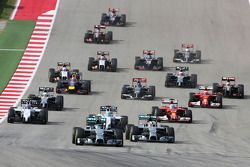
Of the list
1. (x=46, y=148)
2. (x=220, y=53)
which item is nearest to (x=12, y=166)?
(x=46, y=148)

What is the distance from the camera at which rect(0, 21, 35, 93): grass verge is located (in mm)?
73356

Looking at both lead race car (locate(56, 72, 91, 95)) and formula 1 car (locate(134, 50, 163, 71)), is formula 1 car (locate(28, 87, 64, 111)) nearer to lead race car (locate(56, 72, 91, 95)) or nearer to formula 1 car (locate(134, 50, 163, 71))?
lead race car (locate(56, 72, 91, 95))

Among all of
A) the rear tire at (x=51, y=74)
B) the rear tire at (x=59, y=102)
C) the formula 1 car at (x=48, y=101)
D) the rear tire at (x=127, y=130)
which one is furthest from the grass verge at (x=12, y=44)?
the rear tire at (x=127, y=130)

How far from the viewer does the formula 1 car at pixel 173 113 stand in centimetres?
5882

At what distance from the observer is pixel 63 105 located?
208 ft

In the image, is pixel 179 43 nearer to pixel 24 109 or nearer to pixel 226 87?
pixel 226 87

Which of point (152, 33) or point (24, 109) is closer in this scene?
point (24, 109)

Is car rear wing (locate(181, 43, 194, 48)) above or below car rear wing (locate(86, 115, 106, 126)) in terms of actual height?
above

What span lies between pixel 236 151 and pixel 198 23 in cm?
4021

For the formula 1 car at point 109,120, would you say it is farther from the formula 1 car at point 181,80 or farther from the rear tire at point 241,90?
the formula 1 car at point 181,80

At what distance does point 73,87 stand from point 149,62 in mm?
9862

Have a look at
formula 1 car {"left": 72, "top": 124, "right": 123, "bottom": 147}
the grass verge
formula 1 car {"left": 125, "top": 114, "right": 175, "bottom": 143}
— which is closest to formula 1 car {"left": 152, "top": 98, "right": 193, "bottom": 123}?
formula 1 car {"left": 125, "top": 114, "right": 175, "bottom": 143}

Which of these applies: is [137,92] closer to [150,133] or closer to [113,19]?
[150,133]

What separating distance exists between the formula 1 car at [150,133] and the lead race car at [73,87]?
13.7m
